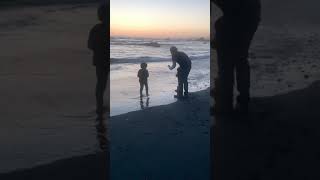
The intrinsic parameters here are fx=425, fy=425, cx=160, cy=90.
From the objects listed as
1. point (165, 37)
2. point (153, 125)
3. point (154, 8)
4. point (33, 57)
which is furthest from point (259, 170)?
point (33, 57)

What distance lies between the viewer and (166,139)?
8.62 ft

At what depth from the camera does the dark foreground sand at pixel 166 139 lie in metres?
2.61

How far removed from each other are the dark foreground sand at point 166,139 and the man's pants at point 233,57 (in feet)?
0.46

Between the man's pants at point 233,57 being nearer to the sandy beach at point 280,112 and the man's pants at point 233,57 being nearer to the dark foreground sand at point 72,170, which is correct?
the sandy beach at point 280,112

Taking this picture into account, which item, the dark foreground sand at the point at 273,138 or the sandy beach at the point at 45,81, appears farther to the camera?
the dark foreground sand at the point at 273,138

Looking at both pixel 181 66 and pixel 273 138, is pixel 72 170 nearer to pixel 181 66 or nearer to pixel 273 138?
pixel 181 66

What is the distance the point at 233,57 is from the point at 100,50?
81 centimetres

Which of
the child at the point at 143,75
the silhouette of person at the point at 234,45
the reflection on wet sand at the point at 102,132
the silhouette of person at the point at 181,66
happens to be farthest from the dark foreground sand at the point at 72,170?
the silhouette of person at the point at 234,45

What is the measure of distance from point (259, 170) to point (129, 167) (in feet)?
2.65

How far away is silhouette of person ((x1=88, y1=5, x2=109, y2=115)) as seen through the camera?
8.28 ft

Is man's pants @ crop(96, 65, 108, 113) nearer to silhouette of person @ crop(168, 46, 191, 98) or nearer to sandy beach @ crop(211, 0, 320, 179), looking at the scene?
silhouette of person @ crop(168, 46, 191, 98)

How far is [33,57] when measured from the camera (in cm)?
252

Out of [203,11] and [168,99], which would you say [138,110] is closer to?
[168,99]

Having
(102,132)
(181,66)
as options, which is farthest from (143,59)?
(102,132)
